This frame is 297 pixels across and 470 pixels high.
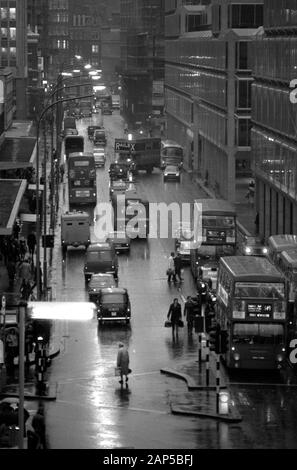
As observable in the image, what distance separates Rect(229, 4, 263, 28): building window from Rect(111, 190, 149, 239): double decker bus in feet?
77.0

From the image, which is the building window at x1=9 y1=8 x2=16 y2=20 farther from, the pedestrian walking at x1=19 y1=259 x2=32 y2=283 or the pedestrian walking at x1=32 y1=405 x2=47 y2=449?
the pedestrian walking at x1=32 y1=405 x2=47 y2=449

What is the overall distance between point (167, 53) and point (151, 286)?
99722 mm

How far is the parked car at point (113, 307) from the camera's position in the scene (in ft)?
187

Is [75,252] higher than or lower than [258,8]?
lower

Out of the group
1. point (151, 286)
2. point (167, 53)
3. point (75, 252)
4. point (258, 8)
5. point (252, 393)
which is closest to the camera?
point (252, 393)

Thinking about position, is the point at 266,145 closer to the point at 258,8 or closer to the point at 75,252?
the point at 75,252

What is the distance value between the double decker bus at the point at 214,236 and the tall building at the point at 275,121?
6371mm

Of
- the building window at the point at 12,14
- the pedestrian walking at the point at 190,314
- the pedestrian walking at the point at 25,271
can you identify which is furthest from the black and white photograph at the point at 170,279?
the building window at the point at 12,14

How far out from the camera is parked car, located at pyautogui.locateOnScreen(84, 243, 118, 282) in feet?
226

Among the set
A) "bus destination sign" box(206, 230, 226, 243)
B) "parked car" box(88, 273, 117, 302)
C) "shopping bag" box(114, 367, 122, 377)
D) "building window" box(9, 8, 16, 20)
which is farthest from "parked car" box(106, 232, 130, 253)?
"building window" box(9, 8, 16, 20)

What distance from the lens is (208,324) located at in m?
54.4

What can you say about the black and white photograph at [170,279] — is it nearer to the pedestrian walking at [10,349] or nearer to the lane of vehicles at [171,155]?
the pedestrian walking at [10,349]

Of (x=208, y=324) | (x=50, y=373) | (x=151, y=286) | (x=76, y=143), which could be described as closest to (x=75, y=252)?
(x=151, y=286)

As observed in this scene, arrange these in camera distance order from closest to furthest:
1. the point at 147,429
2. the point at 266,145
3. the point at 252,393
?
1. the point at 147,429
2. the point at 252,393
3. the point at 266,145
